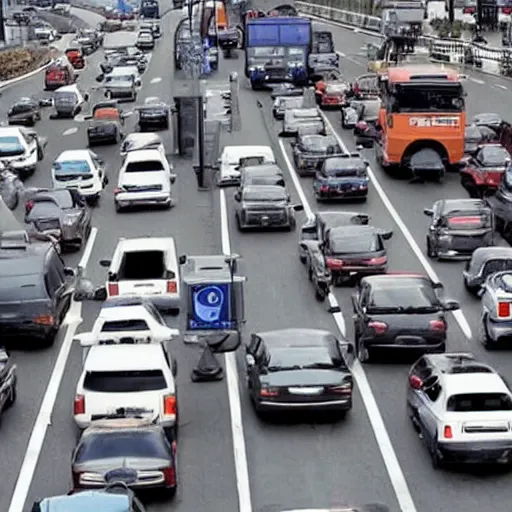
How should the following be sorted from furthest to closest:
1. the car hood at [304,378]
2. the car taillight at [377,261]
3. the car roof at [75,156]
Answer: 1. the car roof at [75,156]
2. the car taillight at [377,261]
3. the car hood at [304,378]

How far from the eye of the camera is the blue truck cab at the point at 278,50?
246ft

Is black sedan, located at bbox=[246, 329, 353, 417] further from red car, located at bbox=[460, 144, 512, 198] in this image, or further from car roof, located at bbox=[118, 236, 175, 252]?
red car, located at bbox=[460, 144, 512, 198]

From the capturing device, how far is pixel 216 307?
27.6m

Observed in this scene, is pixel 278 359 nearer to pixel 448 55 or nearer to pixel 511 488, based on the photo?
pixel 511 488

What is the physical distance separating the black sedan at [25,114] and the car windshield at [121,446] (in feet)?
162

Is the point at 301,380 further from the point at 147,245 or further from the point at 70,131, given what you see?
the point at 70,131

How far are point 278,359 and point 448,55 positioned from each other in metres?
69.5

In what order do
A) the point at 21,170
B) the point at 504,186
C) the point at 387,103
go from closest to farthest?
the point at 504,186 → the point at 387,103 → the point at 21,170

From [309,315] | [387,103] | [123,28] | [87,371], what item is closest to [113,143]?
[387,103]

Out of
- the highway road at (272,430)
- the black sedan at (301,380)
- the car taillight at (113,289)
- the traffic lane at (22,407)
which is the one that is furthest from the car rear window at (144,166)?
the black sedan at (301,380)

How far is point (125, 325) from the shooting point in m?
26.8

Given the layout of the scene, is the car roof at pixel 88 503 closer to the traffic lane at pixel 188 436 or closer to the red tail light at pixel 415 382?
the traffic lane at pixel 188 436

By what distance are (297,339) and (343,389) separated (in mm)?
1545

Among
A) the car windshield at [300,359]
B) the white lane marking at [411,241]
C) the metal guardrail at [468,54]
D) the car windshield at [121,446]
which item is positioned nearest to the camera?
the car windshield at [121,446]
